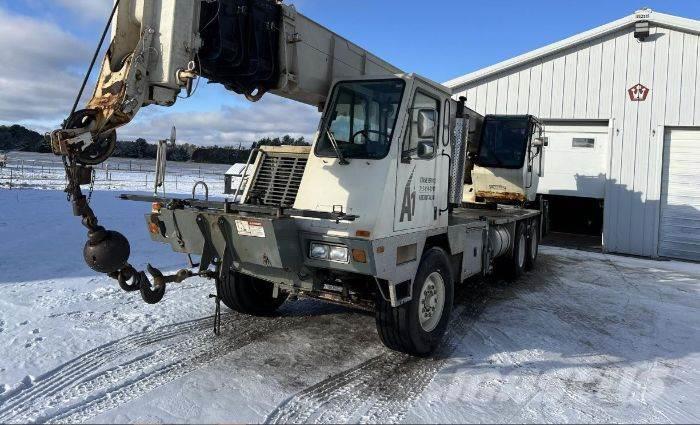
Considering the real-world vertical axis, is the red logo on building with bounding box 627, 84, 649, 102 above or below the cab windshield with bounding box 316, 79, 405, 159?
above

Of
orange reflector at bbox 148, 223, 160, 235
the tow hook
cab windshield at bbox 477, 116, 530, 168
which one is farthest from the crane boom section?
cab windshield at bbox 477, 116, 530, 168

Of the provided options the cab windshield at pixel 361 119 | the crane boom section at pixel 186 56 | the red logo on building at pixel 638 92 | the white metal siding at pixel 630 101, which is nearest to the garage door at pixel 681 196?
the white metal siding at pixel 630 101

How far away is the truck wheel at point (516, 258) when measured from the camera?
9.48 metres

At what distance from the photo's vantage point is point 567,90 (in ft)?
46.4

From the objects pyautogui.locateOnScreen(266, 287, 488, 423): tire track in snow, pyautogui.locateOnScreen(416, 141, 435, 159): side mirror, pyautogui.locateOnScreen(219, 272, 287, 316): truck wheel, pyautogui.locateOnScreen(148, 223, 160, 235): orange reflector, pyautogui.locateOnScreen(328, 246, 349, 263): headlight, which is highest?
pyautogui.locateOnScreen(416, 141, 435, 159): side mirror

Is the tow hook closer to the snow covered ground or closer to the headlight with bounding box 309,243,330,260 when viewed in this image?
the snow covered ground

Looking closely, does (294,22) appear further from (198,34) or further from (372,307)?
(372,307)

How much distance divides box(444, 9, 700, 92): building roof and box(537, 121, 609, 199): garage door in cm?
206

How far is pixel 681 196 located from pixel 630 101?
9.15ft

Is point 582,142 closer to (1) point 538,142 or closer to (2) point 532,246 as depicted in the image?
(1) point 538,142

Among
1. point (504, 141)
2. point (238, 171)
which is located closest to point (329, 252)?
point (238, 171)

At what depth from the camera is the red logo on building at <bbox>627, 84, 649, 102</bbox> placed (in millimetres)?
13164

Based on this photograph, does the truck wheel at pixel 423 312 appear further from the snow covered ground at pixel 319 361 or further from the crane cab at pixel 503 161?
the crane cab at pixel 503 161

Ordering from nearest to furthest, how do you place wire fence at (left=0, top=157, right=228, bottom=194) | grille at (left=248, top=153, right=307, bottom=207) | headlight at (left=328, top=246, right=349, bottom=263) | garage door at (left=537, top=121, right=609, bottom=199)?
headlight at (left=328, top=246, right=349, bottom=263)
grille at (left=248, top=153, right=307, bottom=207)
garage door at (left=537, top=121, right=609, bottom=199)
wire fence at (left=0, top=157, right=228, bottom=194)
